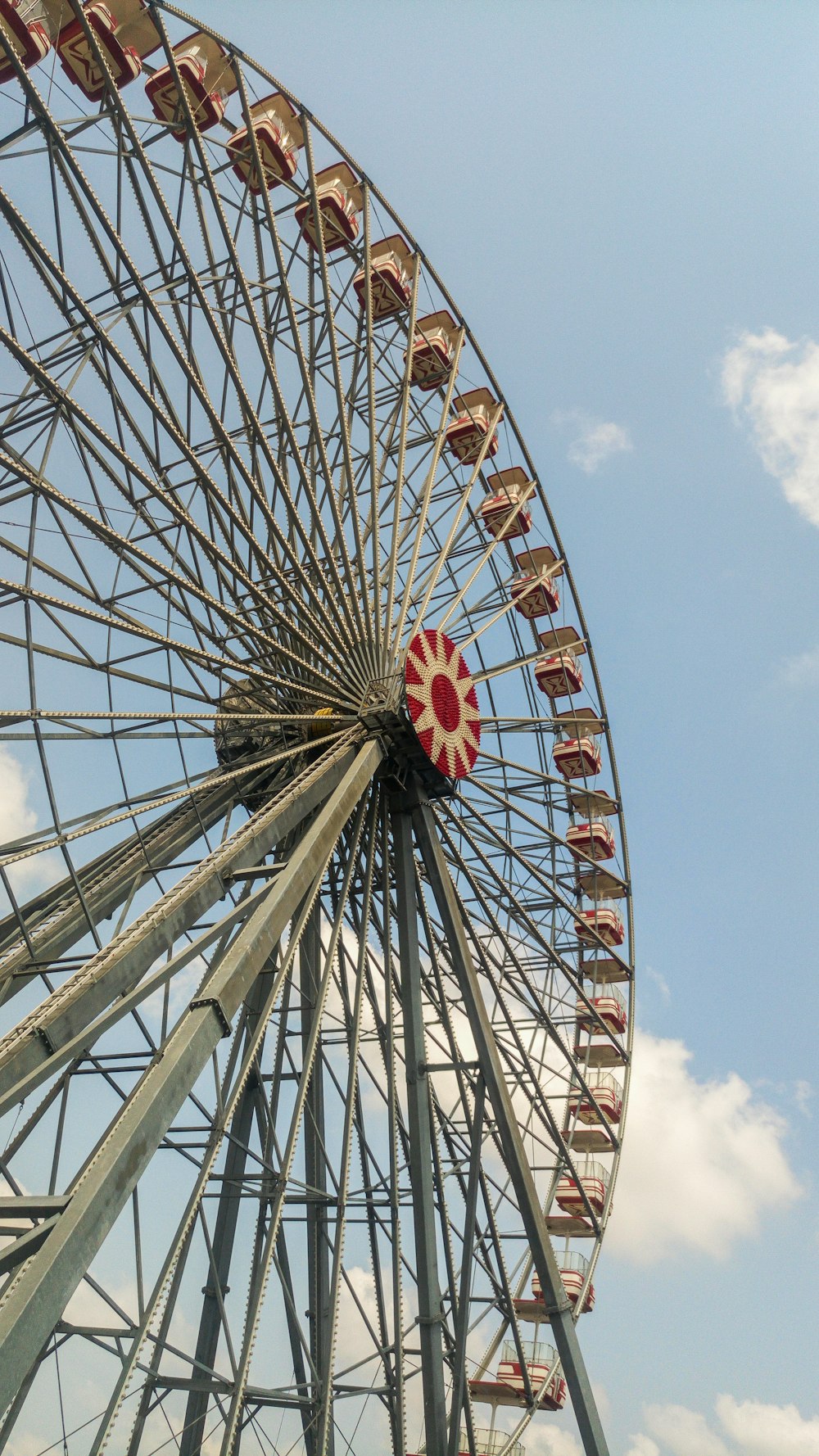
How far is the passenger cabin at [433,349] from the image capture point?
22.6 m

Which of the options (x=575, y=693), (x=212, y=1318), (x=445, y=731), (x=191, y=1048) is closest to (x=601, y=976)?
(x=575, y=693)

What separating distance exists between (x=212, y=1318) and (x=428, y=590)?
10.5 m

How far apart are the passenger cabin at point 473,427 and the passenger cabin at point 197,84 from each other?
721 cm

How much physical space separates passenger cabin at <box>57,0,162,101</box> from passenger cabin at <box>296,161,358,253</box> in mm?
3657

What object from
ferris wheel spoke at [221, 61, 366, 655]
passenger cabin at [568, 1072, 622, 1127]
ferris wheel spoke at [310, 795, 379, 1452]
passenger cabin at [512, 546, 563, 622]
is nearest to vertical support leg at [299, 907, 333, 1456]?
ferris wheel spoke at [310, 795, 379, 1452]

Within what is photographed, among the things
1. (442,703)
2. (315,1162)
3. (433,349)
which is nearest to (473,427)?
(433,349)

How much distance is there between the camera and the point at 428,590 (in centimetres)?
1927

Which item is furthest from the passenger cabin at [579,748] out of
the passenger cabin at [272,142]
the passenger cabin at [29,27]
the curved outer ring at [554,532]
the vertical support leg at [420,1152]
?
the passenger cabin at [29,27]

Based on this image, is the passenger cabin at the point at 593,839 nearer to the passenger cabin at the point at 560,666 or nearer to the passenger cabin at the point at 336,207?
the passenger cabin at the point at 560,666

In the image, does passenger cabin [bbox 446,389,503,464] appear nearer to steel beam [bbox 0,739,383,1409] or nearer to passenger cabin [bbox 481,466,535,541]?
passenger cabin [bbox 481,466,535,541]

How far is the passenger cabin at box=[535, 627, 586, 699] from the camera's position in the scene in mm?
25031

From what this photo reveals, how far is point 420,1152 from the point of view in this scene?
15195 mm

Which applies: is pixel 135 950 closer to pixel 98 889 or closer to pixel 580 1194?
pixel 98 889

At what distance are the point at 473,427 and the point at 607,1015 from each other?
11.3m
